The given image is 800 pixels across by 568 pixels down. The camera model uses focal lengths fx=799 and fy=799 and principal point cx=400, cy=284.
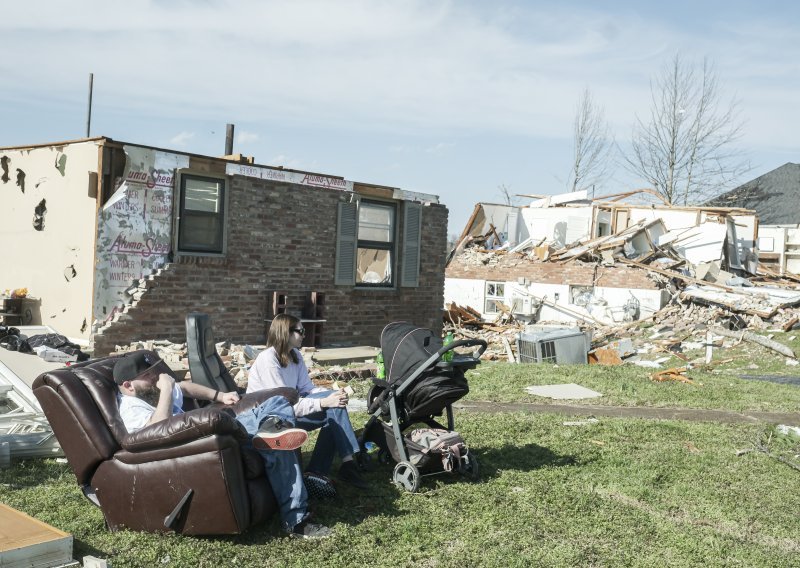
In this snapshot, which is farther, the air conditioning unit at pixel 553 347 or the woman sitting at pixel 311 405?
the air conditioning unit at pixel 553 347

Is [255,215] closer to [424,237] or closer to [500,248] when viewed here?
[424,237]

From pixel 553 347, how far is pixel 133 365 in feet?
36.5

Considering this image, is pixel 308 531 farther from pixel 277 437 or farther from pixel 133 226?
pixel 133 226

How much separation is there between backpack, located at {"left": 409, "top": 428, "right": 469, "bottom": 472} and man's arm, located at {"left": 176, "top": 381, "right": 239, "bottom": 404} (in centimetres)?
148

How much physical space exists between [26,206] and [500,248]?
19.1 m

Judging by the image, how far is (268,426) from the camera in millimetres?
4957

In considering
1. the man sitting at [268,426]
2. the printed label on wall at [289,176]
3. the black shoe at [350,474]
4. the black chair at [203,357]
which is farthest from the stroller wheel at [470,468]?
the printed label on wall at [289,176]

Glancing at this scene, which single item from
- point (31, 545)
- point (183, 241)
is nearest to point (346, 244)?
point (183, 241)

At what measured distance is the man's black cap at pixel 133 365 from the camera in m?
5.14

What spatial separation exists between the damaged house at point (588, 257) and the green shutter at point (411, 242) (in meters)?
9.15

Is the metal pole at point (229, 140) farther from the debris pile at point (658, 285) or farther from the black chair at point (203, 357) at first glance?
the black chair at point (203, 357)

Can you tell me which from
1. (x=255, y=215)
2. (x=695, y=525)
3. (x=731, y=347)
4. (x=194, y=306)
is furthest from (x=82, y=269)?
(x=731, y=347)

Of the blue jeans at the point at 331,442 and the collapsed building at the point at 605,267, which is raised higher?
the collapsed building at the point at 605,267

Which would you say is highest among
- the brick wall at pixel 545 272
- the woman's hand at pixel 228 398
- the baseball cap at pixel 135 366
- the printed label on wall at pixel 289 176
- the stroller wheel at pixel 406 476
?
the printed label on wall at pixel 289 176
